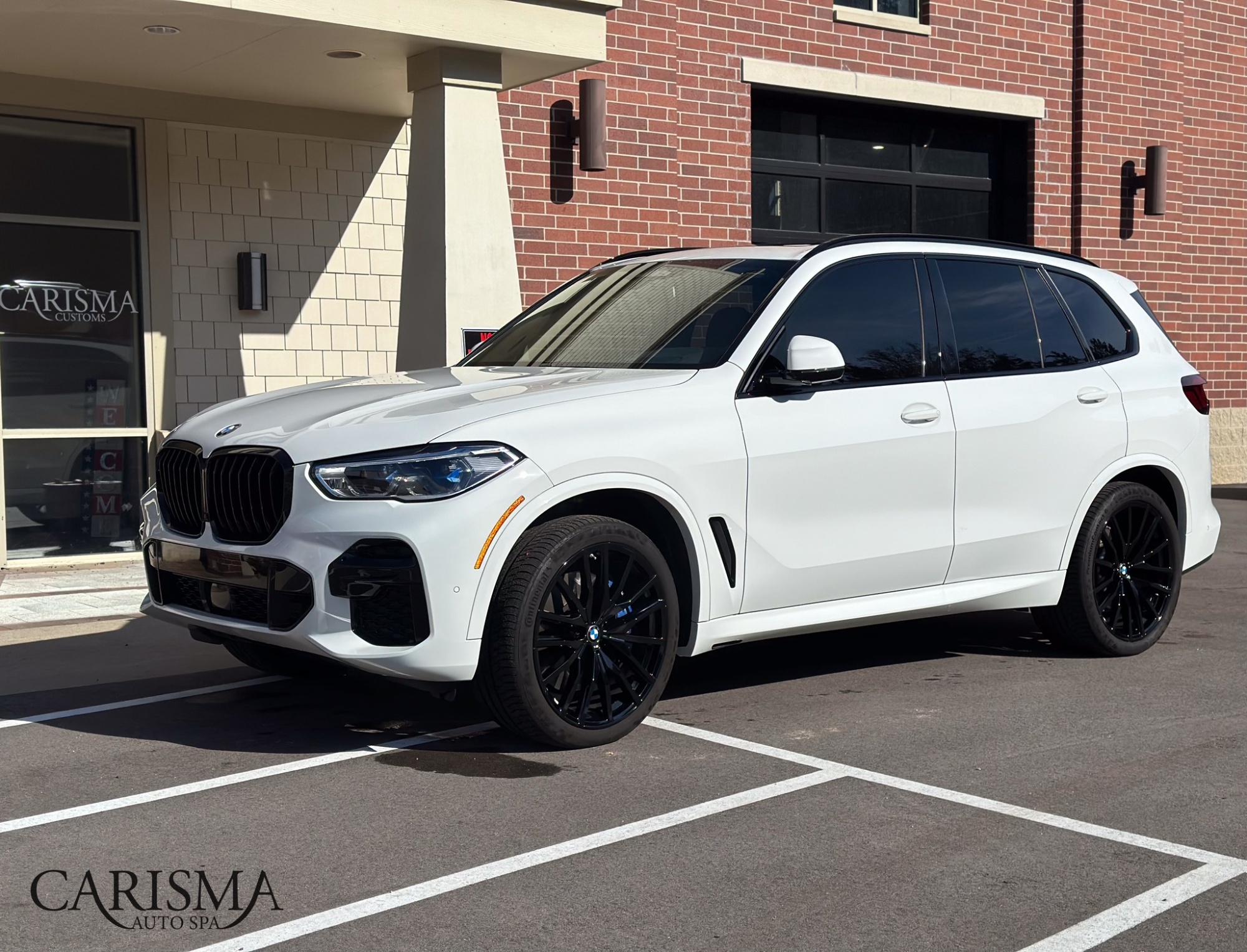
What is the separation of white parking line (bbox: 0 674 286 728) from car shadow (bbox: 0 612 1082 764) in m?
0.06

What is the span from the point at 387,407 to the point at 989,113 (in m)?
12.7

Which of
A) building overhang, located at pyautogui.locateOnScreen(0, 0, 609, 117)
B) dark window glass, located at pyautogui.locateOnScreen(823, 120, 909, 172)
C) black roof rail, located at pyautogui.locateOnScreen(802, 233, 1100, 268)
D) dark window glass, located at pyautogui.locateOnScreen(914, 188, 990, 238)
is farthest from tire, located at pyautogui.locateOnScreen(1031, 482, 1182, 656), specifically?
dark window glass, located at pyautogui.locateOnScreen(914, 188, 990, 238)

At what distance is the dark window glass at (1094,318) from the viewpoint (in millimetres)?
7465

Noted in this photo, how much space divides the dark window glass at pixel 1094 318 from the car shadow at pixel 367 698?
1536 mm

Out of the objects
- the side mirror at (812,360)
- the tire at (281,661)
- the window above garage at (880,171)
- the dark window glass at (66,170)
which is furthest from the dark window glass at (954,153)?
the tire at (281,661)

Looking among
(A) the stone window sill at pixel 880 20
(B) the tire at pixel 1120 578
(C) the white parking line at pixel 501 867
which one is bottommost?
(C) the white parking line at pixel 501 867

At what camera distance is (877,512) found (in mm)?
6363

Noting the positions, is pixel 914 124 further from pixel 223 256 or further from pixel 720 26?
pixel 223 256

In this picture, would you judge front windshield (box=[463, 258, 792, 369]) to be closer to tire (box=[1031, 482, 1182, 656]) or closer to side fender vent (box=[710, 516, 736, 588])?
side fender vent (box=[710, 516, 736, 588])

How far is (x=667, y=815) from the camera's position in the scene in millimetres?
4828

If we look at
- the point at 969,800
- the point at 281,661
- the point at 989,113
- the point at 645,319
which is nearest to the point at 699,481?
the point at 645,319

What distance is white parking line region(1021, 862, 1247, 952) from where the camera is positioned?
378cm

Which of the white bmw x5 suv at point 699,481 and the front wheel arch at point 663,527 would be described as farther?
the front wheel arch at point 663,527

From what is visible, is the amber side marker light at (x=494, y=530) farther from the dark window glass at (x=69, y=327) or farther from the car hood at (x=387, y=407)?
the dark window glass at (x=69, y=327)
